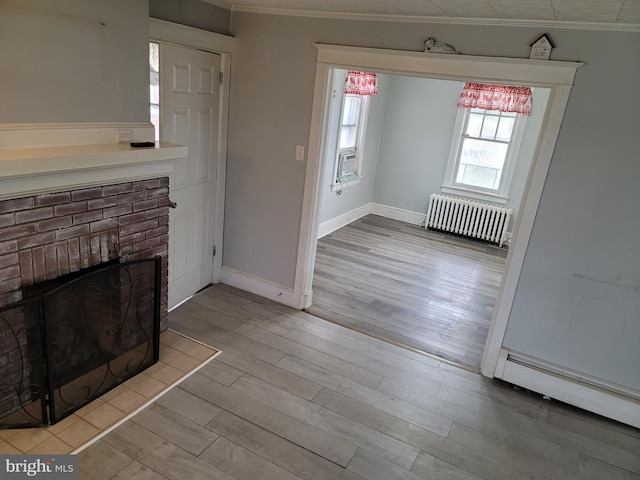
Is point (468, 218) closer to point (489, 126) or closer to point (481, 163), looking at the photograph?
point (481, 163)

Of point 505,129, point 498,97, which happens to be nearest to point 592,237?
point 498,97

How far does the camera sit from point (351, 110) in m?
5.71

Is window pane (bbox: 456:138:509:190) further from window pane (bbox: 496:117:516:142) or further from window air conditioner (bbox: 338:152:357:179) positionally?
window air conditioner (bbox: 338:152:357:179)

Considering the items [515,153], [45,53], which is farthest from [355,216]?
[45,53]

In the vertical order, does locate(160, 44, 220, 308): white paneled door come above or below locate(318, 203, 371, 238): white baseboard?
above

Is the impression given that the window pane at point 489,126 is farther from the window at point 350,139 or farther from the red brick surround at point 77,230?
the red brick surround at point 77,230

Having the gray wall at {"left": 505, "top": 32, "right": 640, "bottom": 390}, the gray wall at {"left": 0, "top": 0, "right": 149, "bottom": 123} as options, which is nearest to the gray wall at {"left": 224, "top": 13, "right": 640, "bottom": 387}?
the gray wall at {"left": 505, "top": 32, "right": 640, "bottom": 390}

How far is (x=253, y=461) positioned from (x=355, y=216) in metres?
4.71

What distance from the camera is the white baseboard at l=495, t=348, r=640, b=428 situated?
2.73 meters

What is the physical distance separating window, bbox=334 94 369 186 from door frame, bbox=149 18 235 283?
2164mm

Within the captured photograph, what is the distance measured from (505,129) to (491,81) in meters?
3.46

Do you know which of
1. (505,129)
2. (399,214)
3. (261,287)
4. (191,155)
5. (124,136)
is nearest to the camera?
(124,136)

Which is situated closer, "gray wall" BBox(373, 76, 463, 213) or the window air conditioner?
the window air conditioner

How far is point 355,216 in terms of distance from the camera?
6566 mm
